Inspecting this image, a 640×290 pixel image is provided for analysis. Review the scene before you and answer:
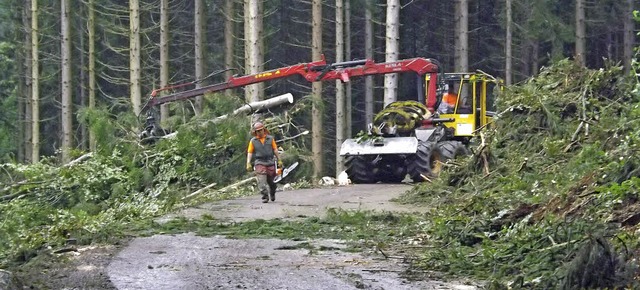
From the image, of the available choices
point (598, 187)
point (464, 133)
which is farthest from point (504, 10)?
point (598, 187)

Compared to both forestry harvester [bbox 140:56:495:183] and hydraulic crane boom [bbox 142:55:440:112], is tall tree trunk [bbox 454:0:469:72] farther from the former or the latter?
hydraulic crane boom [bbox 142:55:440:112]

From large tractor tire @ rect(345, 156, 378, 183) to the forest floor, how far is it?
1012 centimetres

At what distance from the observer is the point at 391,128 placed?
77.3ft

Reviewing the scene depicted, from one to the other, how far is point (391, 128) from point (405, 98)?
23.6 m

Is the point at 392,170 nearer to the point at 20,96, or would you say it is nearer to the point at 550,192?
the point at 550,192

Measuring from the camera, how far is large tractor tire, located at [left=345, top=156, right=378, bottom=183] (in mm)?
23500

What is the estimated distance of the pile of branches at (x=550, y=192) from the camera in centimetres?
915

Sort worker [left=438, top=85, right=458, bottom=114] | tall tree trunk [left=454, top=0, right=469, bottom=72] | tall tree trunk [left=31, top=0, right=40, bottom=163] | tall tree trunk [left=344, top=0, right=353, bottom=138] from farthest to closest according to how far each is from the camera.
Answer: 1. tall tree trunk [left=344, top=0, right=353, bottom=138]
2. tall tree trunk [left=31, top=0, right=40, bottom=163]
3. tall tree trunk [left=454, top=0, right=469, bottom=72]
4. worker [left=438, top=85, right=458, bottom=114]

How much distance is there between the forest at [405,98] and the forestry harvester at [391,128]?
68 centimetres

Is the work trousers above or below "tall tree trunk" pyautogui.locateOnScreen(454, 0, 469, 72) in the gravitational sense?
below

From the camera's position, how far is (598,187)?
37.4 feet

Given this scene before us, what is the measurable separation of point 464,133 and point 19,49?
2585cm

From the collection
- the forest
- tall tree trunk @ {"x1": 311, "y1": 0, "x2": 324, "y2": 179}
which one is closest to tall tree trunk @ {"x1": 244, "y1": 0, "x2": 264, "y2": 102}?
the forest

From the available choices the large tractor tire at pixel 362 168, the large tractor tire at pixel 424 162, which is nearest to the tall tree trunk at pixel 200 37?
the large tractor tire at pixel 362 168
